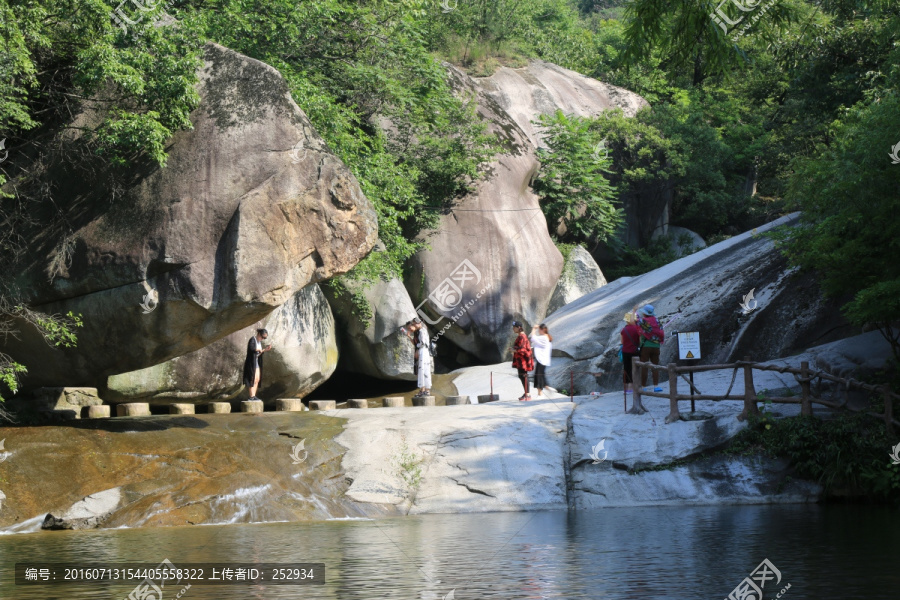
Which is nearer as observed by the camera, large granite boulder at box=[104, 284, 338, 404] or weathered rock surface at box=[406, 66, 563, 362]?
large granite boulder at box=[104, 284, 338, 404]

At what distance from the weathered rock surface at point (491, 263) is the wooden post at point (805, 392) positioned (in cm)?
1178

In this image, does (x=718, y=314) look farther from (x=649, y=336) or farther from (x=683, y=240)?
(x=683, y=240)

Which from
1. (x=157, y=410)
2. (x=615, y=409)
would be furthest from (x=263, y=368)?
(x=615, y=409)

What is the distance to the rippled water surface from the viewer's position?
698 cm

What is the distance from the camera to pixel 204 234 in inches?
540

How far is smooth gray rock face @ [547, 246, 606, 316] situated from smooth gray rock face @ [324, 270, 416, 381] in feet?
23.3

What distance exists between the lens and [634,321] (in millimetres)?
16875

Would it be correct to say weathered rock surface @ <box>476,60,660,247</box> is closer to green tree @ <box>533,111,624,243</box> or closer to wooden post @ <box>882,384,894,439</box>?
green tree @ <box>533,111,624,243</box>

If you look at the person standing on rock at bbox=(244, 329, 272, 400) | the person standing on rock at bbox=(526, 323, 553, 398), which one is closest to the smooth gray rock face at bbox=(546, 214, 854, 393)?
the person standing on rock at bbox=(526, 323, 553, 398)

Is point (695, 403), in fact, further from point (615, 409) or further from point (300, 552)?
point (300, 552)

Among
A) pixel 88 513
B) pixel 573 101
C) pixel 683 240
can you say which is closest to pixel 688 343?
pixel 88 513

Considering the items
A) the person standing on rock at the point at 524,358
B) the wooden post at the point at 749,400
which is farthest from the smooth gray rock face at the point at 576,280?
the wooden post at the point at 749,400

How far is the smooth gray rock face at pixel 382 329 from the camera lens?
A: 22406mm

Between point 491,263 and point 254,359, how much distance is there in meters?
9.84
